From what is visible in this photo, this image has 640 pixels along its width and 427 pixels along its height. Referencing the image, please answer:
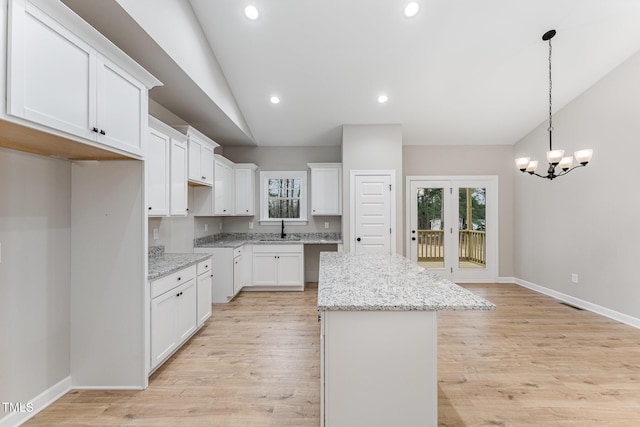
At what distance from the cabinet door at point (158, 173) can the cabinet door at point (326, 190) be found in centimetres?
287

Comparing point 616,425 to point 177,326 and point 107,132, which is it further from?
point 107,132

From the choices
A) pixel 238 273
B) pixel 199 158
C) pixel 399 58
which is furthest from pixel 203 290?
pixel 399 58

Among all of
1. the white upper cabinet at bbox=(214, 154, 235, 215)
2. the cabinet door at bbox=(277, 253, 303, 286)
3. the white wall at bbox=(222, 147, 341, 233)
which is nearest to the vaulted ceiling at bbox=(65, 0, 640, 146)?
the white upper cabinet at bbox=(214, 154, 235, 215)

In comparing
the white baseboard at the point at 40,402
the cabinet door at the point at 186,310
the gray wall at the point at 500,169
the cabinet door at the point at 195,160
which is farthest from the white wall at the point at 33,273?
the gray wall at the point at 500,169

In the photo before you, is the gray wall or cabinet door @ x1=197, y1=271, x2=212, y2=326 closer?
cabinet door @ x1=197, y1=271, x2=212, y2=326

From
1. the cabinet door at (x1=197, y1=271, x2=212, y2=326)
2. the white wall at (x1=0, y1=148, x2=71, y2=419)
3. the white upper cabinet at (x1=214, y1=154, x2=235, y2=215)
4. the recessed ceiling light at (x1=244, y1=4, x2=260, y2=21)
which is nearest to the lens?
the white wall at (x1=0, y1=148, x2=71, y2=419)

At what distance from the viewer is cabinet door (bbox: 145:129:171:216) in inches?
112

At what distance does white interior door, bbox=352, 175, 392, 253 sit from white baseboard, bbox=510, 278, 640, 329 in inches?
109

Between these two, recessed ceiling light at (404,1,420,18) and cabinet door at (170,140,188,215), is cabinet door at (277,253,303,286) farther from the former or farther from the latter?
recessed ceiling light at (404,1,420,18)

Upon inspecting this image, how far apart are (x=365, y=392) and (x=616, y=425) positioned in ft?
5.87

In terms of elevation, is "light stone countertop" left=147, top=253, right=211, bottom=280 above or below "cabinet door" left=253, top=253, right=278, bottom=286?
above

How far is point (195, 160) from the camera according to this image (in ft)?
12.8

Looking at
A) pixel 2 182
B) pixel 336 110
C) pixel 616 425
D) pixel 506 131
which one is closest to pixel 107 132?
pixel 2 182

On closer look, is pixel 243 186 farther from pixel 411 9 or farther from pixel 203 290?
pixel 411 9
